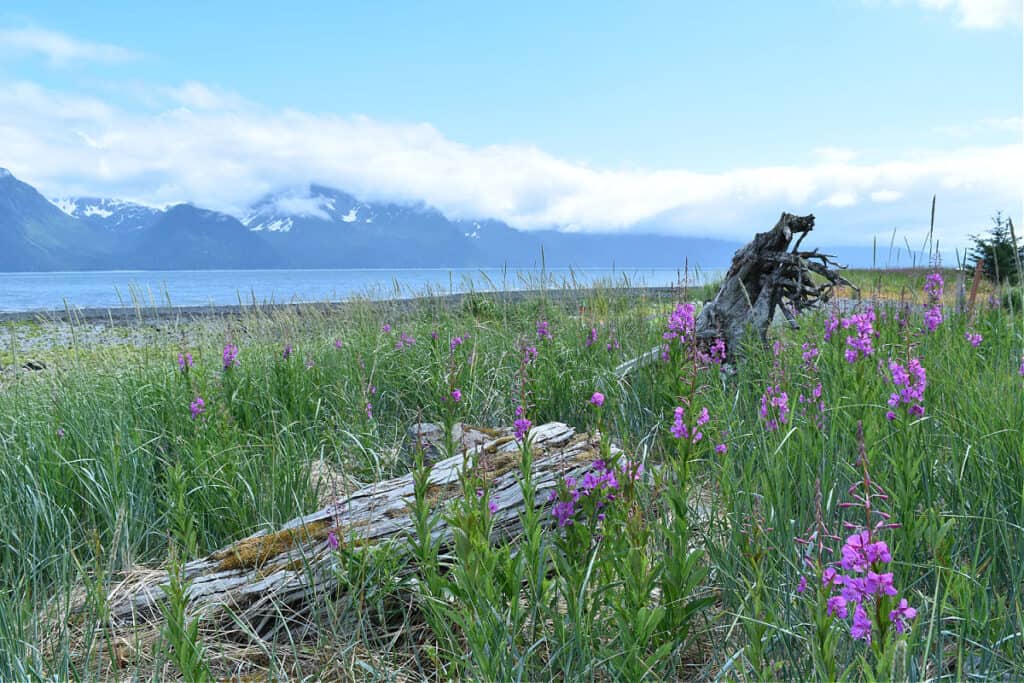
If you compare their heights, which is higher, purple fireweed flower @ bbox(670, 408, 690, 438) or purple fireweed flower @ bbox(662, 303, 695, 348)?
purple fireweed flower @ bbox(662, 303, 695, 348)

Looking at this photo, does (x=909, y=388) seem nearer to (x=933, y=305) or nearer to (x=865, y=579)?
(x=865, y=579)

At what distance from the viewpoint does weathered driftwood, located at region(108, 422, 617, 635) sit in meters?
2.29

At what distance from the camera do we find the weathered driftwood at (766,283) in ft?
17.1

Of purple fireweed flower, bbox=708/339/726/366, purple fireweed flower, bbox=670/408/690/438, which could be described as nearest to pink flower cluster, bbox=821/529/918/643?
purple fireweed flower, bbox=670/408/690/438

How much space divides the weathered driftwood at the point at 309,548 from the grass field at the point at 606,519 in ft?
0.38

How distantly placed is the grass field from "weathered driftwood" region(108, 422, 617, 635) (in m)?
0.12

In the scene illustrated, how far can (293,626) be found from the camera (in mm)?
2289

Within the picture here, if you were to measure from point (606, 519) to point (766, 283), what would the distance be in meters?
4.25

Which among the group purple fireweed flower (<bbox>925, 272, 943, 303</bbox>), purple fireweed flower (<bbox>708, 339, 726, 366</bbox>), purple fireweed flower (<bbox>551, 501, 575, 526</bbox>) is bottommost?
purple fireweed flower (<bbox>551, 501, 575, 526</bbox>)

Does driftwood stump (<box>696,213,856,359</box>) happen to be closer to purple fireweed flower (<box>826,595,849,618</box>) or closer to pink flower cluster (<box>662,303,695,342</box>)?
pink flower cluster (<box>662,303,695,342</box>)

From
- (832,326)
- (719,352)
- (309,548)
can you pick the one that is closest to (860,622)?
(309,548)

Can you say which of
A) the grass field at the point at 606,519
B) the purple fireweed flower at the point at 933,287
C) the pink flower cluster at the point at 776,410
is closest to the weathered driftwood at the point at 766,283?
the grass field at the point at 606,519

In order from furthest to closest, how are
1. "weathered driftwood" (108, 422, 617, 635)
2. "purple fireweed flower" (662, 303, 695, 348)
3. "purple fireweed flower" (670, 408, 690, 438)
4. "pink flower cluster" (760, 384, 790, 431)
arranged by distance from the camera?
1. "purple fireweed flower" (662, 303, 695, 348)
2. "pink flower cluster" (760, 384, 790, 431)
3. "weathered driftwood" (108, 422, 617, 635)
4. "purple fireweed flower" (670, 408, 690, 438)

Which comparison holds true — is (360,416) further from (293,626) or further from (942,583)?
(942,583)
